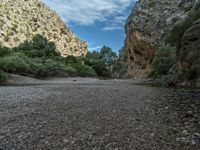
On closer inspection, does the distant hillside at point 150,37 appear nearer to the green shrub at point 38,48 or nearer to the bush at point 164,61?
the bush at point 164,61

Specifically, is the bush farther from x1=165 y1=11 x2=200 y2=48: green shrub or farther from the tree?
the tree

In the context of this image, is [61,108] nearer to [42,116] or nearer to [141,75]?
[42,116]

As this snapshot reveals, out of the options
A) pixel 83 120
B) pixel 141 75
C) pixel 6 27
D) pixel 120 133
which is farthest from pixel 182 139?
pixel 141 75

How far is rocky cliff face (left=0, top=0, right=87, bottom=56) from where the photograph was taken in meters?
71.2

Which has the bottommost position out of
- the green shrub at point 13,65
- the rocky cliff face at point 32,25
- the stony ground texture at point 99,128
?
the stony ground texture at point 99,128

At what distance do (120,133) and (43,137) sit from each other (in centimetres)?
190

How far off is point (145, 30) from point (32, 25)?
3152 centimetres

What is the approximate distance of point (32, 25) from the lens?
8200 centimetres

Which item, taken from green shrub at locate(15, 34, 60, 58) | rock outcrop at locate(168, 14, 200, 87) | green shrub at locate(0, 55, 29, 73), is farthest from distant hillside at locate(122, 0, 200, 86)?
green shrub at locate(15, 34, 60, 58)

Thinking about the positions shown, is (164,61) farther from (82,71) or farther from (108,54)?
(108,54)

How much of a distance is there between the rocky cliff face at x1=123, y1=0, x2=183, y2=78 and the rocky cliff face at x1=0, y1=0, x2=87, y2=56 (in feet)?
73.7

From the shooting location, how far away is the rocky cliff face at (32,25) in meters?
71.2

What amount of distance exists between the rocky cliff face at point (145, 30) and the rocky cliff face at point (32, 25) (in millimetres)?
22473

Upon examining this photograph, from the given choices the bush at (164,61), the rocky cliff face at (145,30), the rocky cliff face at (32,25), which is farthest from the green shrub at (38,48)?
the bush at (164,61)
